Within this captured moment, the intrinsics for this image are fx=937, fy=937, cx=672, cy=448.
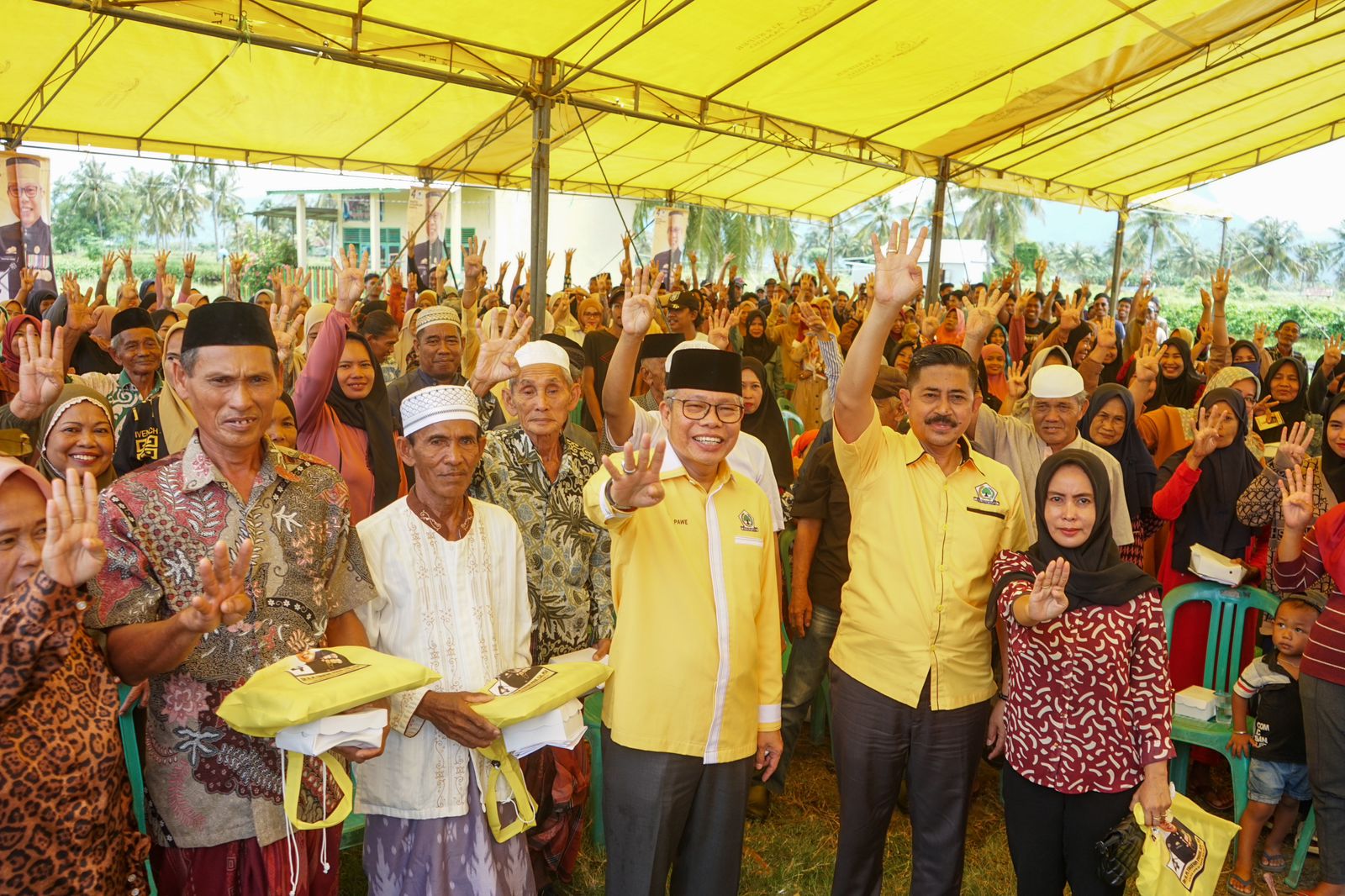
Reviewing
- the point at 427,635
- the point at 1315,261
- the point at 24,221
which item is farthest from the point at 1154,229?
the point at 427,635

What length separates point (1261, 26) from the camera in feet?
27.3

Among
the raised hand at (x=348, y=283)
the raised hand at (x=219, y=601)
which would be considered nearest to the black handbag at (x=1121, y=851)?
the raised hand at (x=219, y=601)

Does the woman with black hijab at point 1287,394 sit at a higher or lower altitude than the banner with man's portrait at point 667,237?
lower

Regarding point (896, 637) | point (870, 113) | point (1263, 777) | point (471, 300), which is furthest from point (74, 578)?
point (870, 113)

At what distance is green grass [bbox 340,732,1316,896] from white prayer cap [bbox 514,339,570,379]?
1.79 metres

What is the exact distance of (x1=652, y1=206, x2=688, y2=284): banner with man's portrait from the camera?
42.2 feet

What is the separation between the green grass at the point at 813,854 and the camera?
3.34 m

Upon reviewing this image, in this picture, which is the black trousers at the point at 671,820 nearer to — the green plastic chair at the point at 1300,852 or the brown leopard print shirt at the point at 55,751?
the brown leopard print shirt at the point at 55,751

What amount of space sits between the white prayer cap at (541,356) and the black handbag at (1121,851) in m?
2.10

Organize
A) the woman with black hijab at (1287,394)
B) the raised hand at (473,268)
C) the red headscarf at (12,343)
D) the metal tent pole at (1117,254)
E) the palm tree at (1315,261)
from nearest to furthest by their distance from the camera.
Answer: the red headscarf at (12,343)
the woman with black hijab at (1287,394)
the raised hand at (473,268)
the metal tent pole at (1117,254)
the palm tree at (1315,261)

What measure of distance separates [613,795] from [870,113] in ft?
30.5

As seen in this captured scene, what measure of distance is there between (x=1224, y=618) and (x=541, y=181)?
612 centimetres

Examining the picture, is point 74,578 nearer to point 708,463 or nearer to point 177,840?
point 177,840

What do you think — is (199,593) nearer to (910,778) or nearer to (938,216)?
(910,778)
